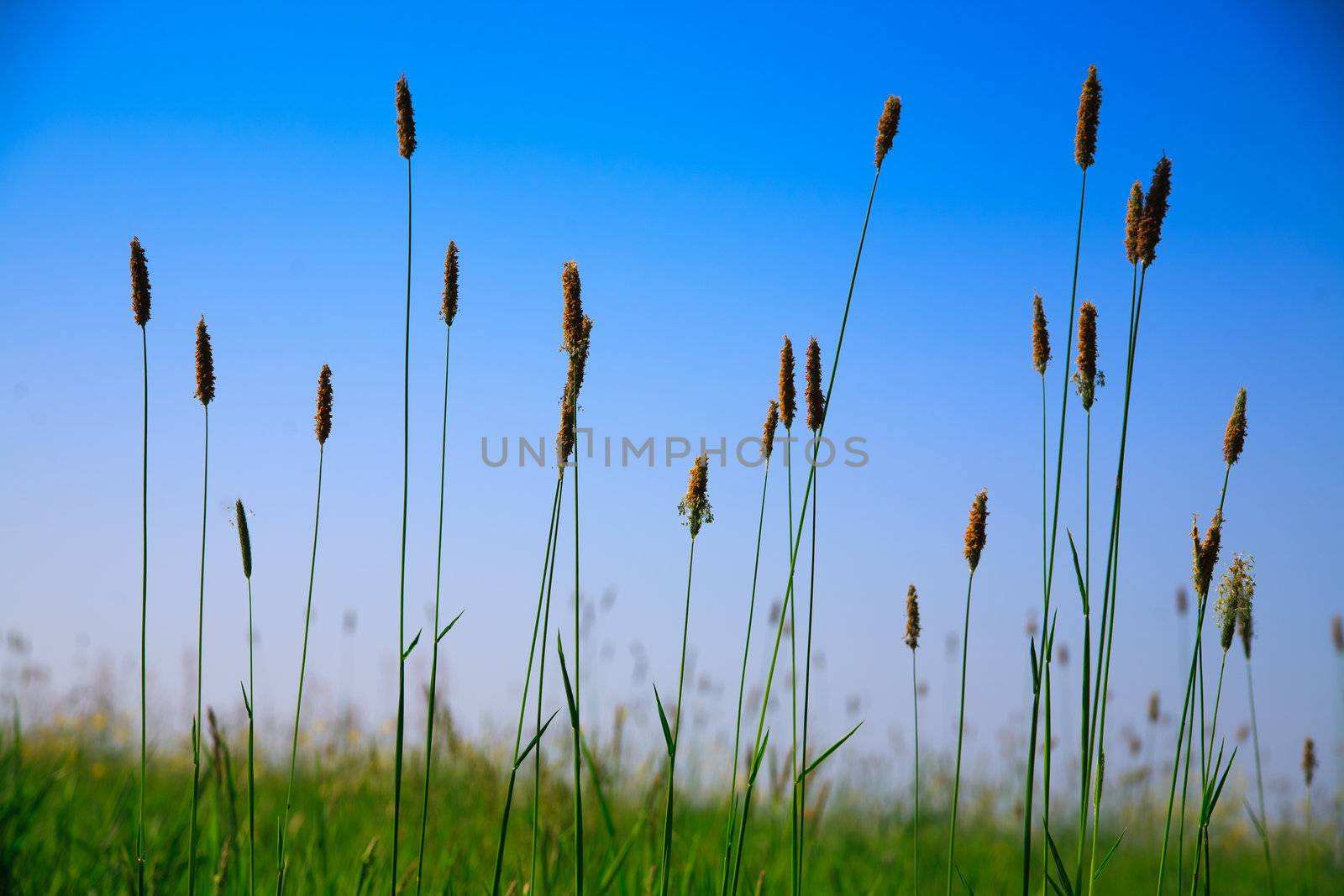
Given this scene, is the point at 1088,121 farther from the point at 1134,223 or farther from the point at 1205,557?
the point at 1205,557

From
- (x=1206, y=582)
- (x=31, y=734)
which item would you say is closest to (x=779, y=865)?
(x=1206, y=582)

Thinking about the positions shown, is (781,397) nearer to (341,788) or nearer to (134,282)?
(134,282)

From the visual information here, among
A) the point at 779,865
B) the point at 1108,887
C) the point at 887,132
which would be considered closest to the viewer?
the point at 887,132

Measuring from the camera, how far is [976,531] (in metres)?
2.20

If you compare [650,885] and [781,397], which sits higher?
[781,397]

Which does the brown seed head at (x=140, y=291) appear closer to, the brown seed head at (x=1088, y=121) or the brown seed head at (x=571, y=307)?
the brown seed head at (x=571, y=307)

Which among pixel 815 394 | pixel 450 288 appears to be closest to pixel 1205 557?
pixel 815 394

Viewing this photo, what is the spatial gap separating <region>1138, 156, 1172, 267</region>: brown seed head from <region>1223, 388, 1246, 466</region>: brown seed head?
1.63 ft

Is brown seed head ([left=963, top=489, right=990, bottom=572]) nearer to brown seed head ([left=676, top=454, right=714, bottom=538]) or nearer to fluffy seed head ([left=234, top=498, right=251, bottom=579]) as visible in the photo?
brown seed head ([left=676, top=454, right=714, bottom=538])

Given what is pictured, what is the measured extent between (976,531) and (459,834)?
10.4 feet

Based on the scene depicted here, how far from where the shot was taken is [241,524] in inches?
86.1

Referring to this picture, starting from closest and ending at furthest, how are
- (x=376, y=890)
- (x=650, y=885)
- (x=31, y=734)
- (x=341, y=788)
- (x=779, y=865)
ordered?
(x=650, y=885) < (x=376, y=890) < (x=779, y=865) < (x=341, y=788) < (x=31, y=734)

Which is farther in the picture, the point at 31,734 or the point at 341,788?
the point at 31,734

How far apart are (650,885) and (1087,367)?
1629 millimetres
